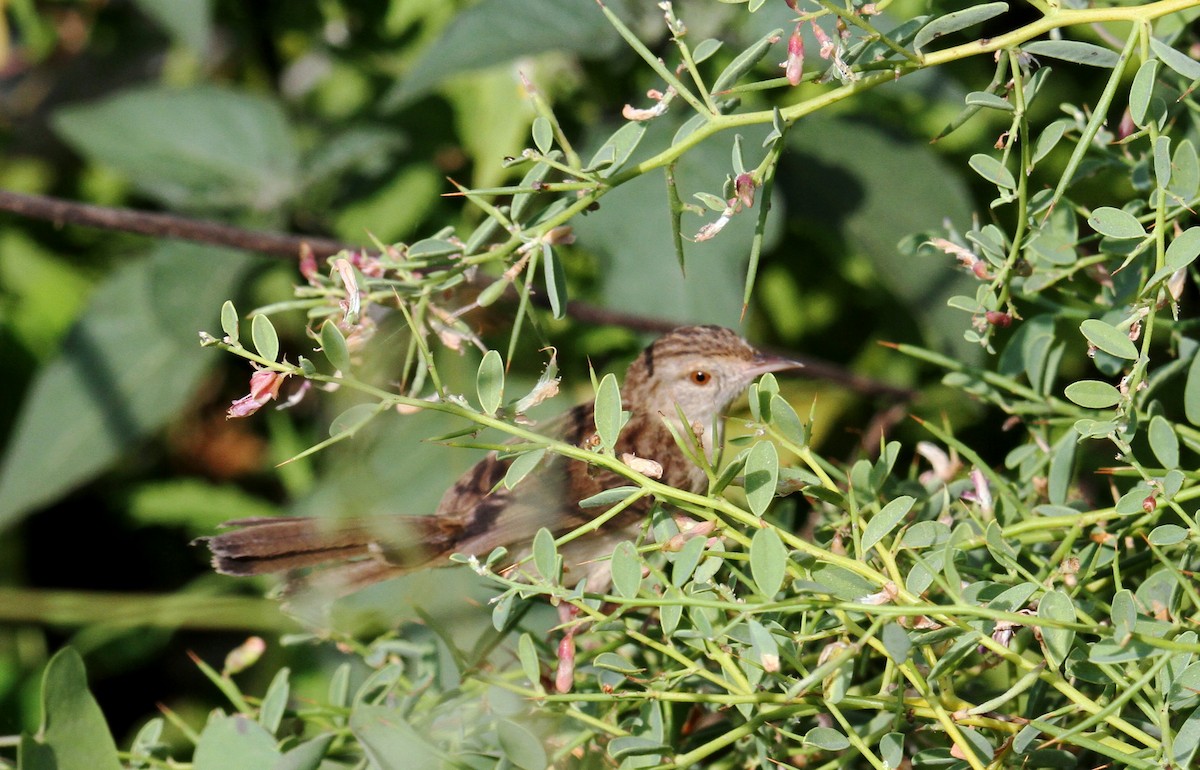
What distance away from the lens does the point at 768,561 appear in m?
1.16

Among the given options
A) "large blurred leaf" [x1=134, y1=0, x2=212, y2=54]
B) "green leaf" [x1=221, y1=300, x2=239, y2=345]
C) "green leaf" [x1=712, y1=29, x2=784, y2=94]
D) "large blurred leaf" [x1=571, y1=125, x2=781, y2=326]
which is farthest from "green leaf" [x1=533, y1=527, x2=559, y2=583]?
"large blurred leaf" [x1=134, y1=0, x2=212, y2=54]

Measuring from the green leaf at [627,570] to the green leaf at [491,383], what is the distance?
20 cm

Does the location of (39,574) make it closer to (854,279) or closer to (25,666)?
(25,666)

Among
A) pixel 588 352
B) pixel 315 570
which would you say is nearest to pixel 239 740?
pixel 315 570

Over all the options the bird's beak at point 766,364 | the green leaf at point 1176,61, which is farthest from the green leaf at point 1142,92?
the bird's beak at point 766,364

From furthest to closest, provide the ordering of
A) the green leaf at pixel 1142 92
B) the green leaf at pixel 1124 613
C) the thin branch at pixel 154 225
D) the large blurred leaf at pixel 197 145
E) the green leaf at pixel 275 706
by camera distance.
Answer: the large blurred leaf at pixel 197 145, the thin branch at pixel 154 225, the green leaf at pixel 275 706, the green leaf at pixel 1142 92, the green leaf at pixel 1124 613

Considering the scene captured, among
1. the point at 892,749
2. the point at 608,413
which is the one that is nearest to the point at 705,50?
the point at 608,413

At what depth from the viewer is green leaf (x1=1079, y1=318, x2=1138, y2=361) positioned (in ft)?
4.04

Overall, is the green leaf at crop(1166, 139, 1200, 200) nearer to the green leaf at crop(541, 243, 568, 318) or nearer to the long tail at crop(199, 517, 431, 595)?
the green leaf at crop(541, 243, 568, 318)

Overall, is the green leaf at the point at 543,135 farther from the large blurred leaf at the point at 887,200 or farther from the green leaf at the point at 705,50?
the large blurred leaf at the point at 887,200

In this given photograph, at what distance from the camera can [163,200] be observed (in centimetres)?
376

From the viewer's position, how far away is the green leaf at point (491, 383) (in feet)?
4.13

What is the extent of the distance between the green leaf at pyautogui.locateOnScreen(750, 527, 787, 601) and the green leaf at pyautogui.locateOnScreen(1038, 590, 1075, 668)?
0.26 meters

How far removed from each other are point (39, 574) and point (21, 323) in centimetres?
89
